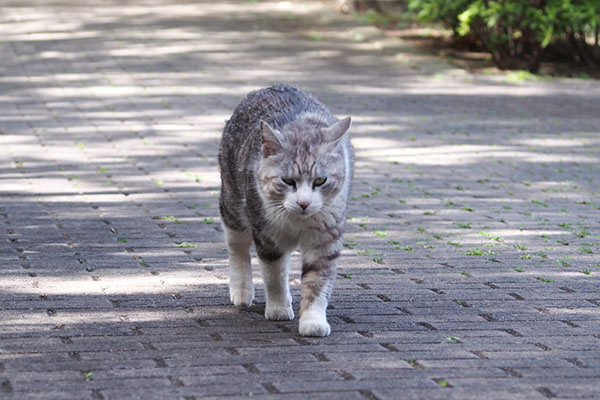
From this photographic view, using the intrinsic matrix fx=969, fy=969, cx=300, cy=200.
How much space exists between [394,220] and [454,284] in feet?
6.17

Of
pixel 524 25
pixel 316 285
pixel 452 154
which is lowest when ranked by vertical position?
pixel 452 154

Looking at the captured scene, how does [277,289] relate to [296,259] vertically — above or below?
above

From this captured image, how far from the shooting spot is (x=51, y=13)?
1948cm

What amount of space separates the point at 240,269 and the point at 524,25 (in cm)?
1046

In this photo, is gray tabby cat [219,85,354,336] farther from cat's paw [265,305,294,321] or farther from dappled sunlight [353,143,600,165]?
dappled sunlight [353,143,600,165]

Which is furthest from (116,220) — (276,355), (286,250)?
(276,355)

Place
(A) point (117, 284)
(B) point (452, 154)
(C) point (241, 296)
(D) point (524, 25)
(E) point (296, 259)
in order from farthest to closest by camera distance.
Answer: (D) point (524, 25), (B) point (452, 154), (E) point (296, 259), (A) point (117, 284), (C) point (241, 296)

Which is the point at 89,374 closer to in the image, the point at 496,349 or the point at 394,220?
the point at 496,349

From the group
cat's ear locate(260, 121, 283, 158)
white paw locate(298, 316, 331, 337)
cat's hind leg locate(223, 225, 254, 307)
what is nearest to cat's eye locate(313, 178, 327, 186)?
cat's ear locate(260, 121, 283, 158)

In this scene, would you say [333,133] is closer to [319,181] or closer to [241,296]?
[319,181]

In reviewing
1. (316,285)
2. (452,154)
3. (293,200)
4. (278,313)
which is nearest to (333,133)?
(293,200)

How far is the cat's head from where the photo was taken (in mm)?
4953

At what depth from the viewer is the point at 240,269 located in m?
5.63

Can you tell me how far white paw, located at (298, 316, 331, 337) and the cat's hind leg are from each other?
679 millimetres
